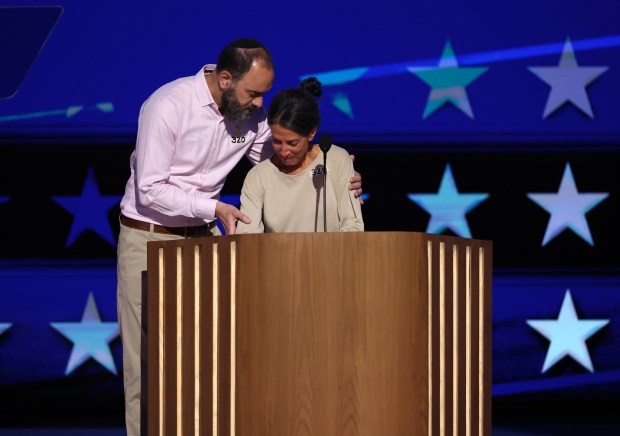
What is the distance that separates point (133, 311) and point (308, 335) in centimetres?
102

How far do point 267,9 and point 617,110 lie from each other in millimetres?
1641

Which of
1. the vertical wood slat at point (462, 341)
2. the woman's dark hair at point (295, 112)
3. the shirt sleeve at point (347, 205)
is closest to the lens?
the vertical wood slat at point (462, 341)

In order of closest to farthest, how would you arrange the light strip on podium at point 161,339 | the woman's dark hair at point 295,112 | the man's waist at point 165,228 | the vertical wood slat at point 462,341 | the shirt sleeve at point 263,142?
the light strip on podium at point 161,339
the vertical wood slat at point 462,341
the woman's dark hair at point 295,112
the man's waist at point 165,228
the shirt sleeve at point 263,142

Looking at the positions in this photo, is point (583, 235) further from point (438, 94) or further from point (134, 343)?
point (134, 343)

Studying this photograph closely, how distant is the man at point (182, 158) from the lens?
3871 mm

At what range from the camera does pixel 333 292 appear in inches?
126

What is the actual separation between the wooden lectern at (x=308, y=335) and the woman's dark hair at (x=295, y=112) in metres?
0.61

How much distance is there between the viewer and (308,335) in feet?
10.5

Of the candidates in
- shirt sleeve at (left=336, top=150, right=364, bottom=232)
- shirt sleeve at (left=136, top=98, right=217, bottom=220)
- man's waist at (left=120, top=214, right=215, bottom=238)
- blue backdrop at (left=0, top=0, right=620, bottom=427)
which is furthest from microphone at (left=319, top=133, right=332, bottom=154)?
blue backdrop at (left=0, top=0, right=620, bottom=427)

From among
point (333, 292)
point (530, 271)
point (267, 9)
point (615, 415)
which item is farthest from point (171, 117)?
point (615, 415)

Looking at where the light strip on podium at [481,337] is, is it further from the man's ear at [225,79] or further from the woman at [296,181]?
the man's ear at [225,79]

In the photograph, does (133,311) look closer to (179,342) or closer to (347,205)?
(179,342)

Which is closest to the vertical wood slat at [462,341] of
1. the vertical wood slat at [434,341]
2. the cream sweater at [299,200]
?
the vertical wood slat at [434,341]

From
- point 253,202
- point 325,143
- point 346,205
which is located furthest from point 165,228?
point 325,143
